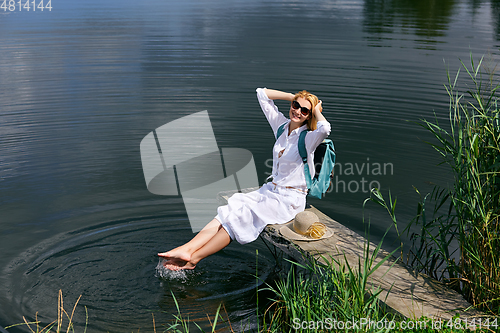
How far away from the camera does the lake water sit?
5027 millimetres

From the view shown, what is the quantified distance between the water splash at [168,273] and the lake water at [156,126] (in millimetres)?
31

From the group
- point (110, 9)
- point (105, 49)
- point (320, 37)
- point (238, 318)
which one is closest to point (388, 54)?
point (320, 37)

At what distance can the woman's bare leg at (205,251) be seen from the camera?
193 inches

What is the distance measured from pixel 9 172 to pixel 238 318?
15.7 ft

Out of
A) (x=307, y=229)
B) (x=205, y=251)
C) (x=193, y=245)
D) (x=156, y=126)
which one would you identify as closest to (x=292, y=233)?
(x=307, y=229)

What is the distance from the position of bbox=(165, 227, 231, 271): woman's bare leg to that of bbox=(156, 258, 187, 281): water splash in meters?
0.25

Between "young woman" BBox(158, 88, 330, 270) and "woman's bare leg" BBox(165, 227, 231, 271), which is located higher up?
"young woman" BBox(158, 88, 330, 270)

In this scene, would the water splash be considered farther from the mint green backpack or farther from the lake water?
the mint green backpack

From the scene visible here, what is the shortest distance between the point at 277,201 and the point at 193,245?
3.15 ft

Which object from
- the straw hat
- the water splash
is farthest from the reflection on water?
the water splash

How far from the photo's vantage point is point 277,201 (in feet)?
16.7

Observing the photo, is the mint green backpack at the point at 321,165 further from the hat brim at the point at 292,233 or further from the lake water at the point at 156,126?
the lake water at the point at 156,126

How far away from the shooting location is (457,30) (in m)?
20.9

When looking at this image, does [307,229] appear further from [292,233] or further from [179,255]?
[179,255]
